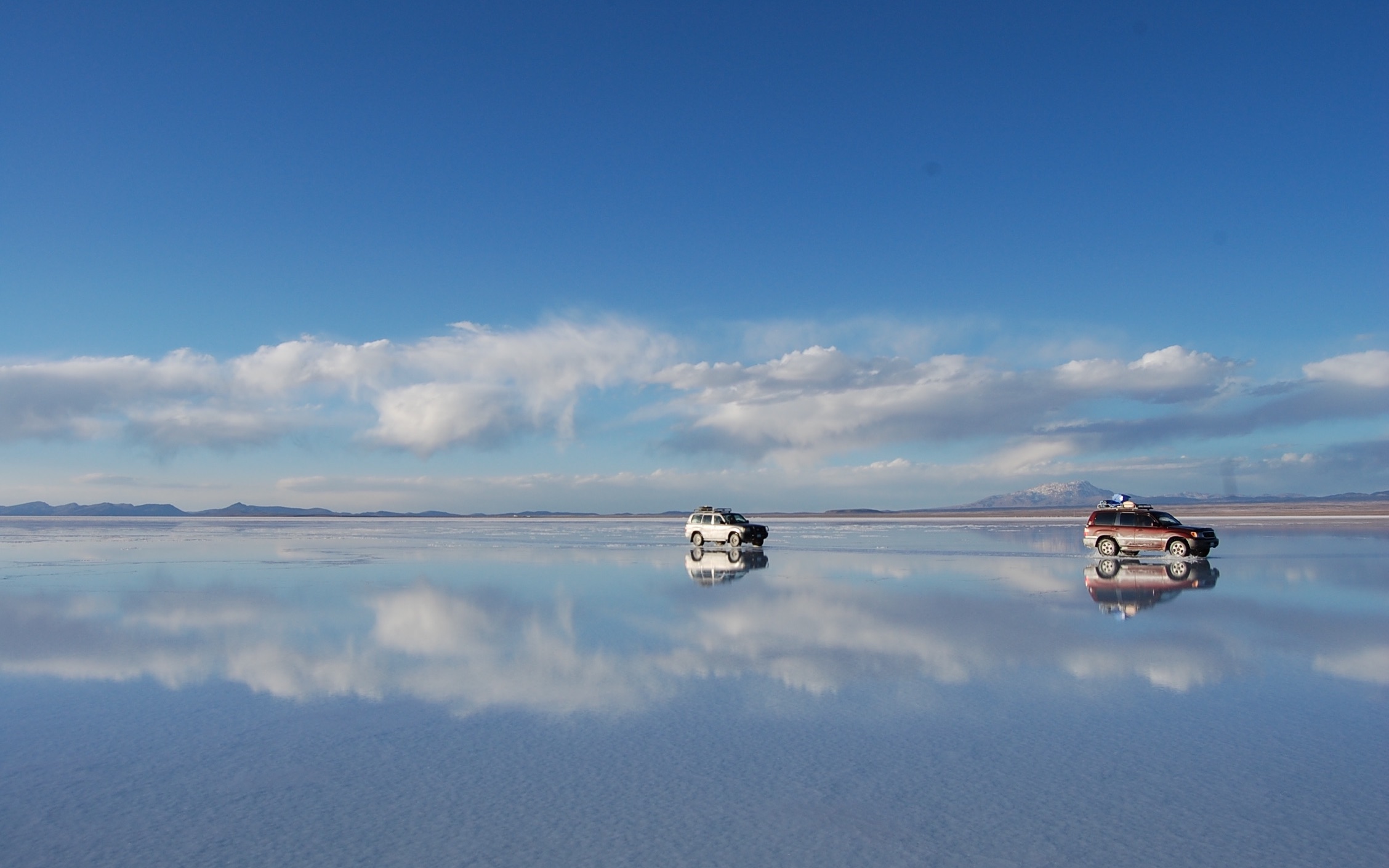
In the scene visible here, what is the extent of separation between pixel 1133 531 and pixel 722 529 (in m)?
18.4

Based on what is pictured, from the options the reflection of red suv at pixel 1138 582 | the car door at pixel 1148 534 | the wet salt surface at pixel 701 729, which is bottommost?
the wet salt surface at pixel 701 729

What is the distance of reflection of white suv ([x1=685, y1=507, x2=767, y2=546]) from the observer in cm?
4159

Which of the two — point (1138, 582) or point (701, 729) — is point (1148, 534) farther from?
point (701, 729)

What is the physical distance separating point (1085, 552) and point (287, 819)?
36782 mm

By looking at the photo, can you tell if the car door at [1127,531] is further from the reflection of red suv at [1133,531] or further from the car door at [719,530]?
the car door at [719,530]

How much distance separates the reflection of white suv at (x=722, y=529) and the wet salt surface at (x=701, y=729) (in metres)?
20.5

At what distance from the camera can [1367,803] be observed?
23.1ft

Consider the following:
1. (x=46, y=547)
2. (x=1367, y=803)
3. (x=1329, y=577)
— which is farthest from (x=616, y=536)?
(x=1367, y=803)

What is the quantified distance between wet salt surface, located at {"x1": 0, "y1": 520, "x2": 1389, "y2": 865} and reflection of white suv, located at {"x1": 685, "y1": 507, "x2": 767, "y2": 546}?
20499 mm

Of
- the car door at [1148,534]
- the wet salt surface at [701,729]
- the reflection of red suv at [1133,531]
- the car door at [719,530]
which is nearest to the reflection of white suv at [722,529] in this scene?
the car door at [719,530]

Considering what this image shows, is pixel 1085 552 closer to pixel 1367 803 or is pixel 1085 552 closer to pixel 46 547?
pixel 1367 803

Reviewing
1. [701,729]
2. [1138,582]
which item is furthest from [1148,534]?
[701,729]

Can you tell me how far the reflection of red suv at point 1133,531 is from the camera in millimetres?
33406

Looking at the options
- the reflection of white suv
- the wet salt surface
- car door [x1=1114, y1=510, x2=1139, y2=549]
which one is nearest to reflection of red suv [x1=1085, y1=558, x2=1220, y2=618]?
the wet salt surface
